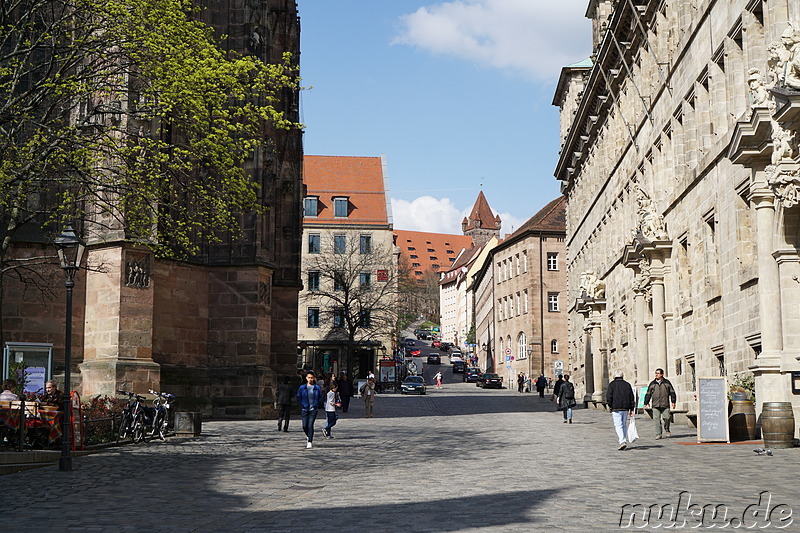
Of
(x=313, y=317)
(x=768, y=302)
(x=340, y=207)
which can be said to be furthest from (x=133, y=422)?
(x=340, y=207)

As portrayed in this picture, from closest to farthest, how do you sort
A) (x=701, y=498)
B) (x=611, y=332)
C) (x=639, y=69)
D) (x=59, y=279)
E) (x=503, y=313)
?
(x=701, y=498), (x=59, y=279), (x=639, y=69), (x=611, y=332), (x=503, y=313)

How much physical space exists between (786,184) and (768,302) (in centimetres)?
273

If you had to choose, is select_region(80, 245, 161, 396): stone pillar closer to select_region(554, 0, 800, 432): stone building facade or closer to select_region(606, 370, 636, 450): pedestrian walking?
select_region(606, 370, 636, 450): pedestrian walking

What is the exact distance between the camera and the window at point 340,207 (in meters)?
83.6

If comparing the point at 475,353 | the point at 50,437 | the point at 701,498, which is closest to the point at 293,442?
the point at 50,437

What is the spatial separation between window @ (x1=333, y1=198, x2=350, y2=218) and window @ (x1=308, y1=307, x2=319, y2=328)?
871 cm

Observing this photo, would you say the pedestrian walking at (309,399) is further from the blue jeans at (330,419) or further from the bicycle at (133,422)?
the bicycle at (133,422)

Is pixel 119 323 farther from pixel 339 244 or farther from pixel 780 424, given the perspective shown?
pixel 339 244

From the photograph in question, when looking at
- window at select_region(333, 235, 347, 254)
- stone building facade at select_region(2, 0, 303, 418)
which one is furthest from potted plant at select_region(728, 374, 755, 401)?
window at select_region(333, 235, 347, 254)

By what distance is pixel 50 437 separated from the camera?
17.0 meters

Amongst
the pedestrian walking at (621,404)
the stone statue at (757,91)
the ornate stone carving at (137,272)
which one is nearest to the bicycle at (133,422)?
the ornate stone carving at (137,272)

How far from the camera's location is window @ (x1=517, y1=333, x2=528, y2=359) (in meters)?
83.9

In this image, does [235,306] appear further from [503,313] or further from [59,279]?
[503,313]

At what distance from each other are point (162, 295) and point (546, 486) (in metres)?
19.1
